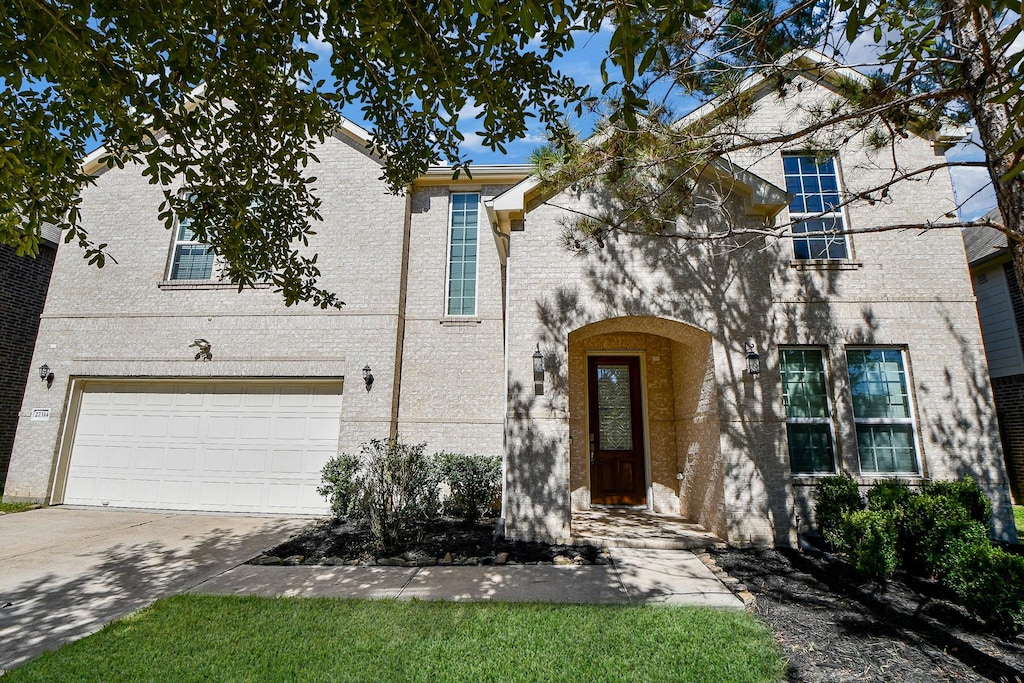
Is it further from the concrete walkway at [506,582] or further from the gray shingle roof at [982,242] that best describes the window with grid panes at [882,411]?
the gray shingle roof at [982,242]

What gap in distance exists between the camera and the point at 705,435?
7.38m

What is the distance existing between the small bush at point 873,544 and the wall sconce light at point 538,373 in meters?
3.97

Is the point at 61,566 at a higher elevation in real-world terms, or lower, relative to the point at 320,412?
lower

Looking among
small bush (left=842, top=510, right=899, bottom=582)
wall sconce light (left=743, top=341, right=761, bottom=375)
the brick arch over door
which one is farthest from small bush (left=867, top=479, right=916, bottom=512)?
wall sconce light (left=743, top=341, right=761, bottom=375)

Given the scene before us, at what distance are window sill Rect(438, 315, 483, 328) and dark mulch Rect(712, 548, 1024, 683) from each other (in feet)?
20.1

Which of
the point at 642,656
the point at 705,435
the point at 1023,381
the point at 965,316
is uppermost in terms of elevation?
the point at 965,316

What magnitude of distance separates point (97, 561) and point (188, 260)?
664 centimetres

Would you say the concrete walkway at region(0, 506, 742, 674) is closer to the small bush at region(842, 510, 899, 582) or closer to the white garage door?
the small bush at region(842, 510, 899, 582)

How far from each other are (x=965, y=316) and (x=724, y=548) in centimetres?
591

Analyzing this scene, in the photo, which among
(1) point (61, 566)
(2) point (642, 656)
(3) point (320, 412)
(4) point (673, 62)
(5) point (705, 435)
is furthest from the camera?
(3) point (320, 412)

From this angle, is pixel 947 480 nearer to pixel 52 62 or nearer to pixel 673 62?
pixel 673 62

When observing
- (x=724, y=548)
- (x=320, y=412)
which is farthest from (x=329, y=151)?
(x=724, y=548)

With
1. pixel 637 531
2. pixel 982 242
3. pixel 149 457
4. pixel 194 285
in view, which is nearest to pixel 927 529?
pixel 637 531

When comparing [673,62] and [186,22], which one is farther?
[673,62]
